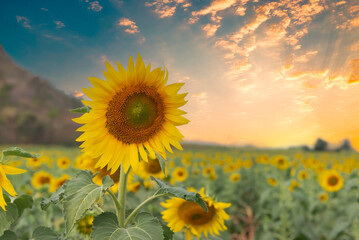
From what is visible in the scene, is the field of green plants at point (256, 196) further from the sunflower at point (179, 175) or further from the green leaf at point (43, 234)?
the green leaf at point (43, 234)

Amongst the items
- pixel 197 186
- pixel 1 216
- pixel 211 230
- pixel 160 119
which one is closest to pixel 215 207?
pixel 211 230

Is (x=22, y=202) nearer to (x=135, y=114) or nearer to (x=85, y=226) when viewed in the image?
(x=85, y=226)

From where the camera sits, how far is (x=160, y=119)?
5.29 ft

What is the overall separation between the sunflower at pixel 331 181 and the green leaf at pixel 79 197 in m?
5.75

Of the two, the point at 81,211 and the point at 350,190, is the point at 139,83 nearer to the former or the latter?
the point at 81,211

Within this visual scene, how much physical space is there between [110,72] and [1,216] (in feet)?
2.42

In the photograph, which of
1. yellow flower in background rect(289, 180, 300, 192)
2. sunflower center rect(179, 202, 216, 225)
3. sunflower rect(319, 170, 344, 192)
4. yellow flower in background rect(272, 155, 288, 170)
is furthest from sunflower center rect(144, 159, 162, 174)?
yellow flower in background rect(272, 155, 288, 170)

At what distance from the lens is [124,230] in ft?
4.34

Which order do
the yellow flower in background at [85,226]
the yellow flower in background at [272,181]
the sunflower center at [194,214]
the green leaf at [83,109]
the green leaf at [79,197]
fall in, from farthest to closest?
1. the yellow flower in background at [272,181]
2. the sunflower center at [194,214]
3. the yellow flower in background at [85,226]
4. the green leaf at [83,109]
5. the green leaf at [79,197]

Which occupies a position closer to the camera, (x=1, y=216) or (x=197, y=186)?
(x=1, y=216)

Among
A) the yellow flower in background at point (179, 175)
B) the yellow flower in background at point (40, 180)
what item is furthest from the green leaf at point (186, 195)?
the yellow flower in background at point (179, 175)

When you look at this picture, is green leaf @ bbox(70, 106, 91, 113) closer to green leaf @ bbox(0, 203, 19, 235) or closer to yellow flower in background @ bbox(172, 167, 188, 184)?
green leaf @ bbox(0, 203, 19, 235)

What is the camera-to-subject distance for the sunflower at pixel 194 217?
7.32 ft

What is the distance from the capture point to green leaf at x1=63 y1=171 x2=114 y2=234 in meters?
1.22
